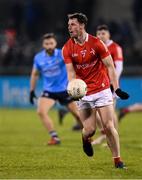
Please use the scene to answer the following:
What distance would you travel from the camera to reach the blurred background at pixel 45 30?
94.2 feet

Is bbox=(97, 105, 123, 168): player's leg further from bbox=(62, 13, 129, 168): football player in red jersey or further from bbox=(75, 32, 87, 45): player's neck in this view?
bbox=(75, 32, 87, 45): player's neck

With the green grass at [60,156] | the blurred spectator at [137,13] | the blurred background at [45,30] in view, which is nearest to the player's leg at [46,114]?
the green grass at [60,156]

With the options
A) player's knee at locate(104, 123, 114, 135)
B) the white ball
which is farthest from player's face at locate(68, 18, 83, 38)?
player's knee at locate(104, 123, 114, 135)

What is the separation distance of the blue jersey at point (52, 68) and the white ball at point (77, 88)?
532 cm

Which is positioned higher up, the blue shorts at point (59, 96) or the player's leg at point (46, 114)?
the blue shorts at point (59, 96)

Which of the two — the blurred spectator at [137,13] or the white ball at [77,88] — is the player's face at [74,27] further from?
the blurred spectator at [137,13]

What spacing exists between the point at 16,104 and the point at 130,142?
1309 centimetres

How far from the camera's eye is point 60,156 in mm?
12969

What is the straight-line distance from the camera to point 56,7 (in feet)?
109

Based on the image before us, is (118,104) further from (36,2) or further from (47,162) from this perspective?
(47,162)

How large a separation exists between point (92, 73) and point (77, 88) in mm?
566

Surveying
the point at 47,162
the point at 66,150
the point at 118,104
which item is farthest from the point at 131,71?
the point at 47,162

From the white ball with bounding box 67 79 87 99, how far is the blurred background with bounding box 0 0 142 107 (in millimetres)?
16675

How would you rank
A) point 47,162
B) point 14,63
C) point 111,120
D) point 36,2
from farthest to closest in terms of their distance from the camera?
1. point 36,2
2. point 14,63
3. point 47,162
4. point 111,120
